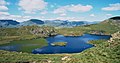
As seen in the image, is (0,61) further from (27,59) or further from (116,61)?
(116,61)

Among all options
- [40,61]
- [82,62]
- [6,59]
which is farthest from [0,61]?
[82,62]

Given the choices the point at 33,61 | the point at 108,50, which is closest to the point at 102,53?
the point at 108,50

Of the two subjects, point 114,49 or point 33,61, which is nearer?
point 114,49

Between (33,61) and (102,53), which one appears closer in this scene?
(102,53)

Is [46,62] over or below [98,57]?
below

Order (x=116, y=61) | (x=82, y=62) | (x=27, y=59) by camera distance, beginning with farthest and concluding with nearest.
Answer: (x=27, y=59), (x=82, y=62), (x=116, y=61)

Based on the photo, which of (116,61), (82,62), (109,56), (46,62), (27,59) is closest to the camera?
(116,61)

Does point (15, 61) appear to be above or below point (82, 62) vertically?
below

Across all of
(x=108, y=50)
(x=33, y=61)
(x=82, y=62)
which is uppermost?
(x=108, y=50)

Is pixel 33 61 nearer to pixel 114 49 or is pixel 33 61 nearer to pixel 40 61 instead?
pixel 40 61

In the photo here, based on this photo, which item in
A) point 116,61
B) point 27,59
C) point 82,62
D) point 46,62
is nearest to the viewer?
point 116,61
